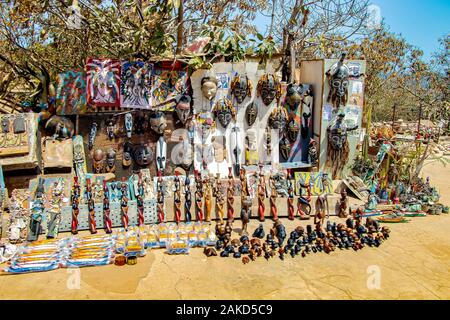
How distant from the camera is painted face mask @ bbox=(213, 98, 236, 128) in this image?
1210cm

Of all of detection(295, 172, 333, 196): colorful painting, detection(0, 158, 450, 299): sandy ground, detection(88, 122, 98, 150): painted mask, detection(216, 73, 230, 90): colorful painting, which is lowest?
detection(0, 158, 450, 299): sandy ground

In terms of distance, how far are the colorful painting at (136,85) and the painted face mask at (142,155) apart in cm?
120

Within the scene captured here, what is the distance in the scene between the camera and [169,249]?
8273 millimetres

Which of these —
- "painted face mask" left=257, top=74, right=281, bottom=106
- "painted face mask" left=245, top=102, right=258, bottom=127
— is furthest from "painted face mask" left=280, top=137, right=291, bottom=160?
"painted face mask" left=257, top=74, right=281, bottom=106

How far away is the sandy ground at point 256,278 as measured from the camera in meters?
6.73

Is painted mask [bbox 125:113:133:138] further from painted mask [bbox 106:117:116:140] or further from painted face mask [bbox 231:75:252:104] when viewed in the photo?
painted face mask [bbox 231:75:252:104]

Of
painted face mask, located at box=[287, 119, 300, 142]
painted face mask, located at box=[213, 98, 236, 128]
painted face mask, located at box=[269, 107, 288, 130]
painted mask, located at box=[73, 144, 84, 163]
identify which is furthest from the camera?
painted face mask, located at box=[287, 119, 300, 142]

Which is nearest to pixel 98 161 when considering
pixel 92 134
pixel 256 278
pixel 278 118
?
pixel 92 134

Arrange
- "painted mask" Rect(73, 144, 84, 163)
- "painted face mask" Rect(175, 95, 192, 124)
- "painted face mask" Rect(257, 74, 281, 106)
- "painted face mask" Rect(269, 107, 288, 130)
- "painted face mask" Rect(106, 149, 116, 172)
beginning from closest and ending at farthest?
"painted mask" Rect(73, 144, 84, 163) → "painted face mask" Rect(106, 149, 116, 172) → "painted face mask" Rect(175, 95, 192, 124) → "painted face mask" Rect(257, 74, 281, 106) → "painted face mask" Rect(269, 107, 288, 130)

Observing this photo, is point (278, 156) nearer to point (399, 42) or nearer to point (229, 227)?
point (229, 227)

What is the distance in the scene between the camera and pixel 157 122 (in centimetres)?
1149

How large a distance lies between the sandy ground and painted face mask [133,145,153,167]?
3878 millimetres

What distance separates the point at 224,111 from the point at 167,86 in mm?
1877

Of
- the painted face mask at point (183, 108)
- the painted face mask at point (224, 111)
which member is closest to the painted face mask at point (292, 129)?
the painted face mask at point (224, 111)
